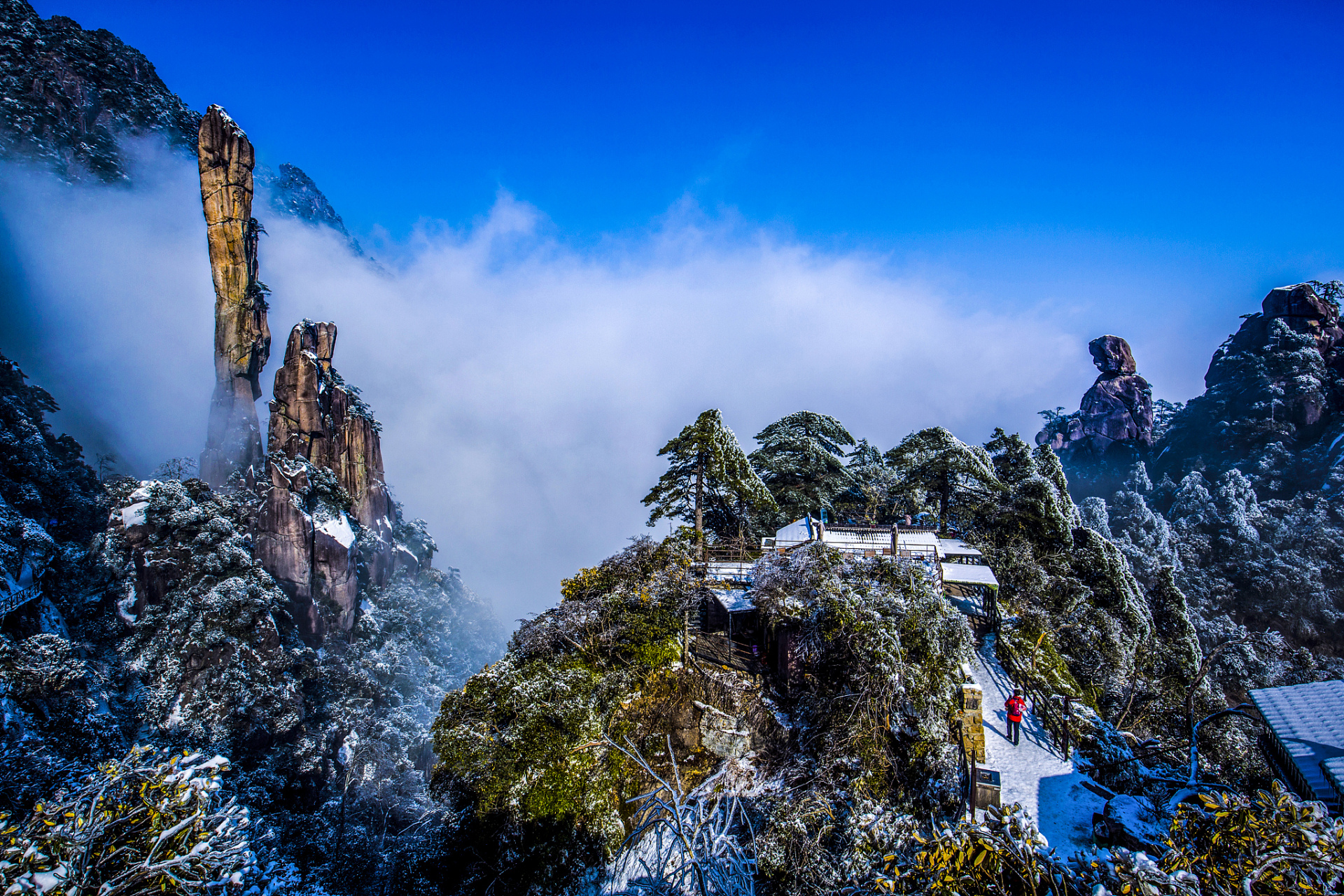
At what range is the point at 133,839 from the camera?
5.66m

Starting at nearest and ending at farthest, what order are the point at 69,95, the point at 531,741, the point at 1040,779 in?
the point at 1040,779 < the point at 531,741 < the point at 69,95

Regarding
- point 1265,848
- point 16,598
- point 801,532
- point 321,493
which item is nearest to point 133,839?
point 1265,848

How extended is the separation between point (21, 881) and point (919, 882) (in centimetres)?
807

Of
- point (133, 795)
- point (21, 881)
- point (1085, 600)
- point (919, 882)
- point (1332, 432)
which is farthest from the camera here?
point (1332, 432)

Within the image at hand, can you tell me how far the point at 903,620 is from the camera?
11445mm

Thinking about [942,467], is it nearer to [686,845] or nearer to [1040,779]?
[1040,779]

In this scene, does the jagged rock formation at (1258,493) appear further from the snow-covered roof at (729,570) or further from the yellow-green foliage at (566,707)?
the yellow-green foliage at (566,707)

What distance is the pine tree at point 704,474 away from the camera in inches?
816

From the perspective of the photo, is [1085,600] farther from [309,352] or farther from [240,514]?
[309,352]

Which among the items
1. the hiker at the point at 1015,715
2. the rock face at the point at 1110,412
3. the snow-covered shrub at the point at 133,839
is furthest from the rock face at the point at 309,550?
the rock face at the point at 1110,412

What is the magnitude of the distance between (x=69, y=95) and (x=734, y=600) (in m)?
69.7

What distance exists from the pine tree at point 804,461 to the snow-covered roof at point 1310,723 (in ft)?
57.6

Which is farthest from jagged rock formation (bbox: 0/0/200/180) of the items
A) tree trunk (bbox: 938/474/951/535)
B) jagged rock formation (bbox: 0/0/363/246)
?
tree trunk (bbox: 938/474/951/535)

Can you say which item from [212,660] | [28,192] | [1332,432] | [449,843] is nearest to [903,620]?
[449,843]
